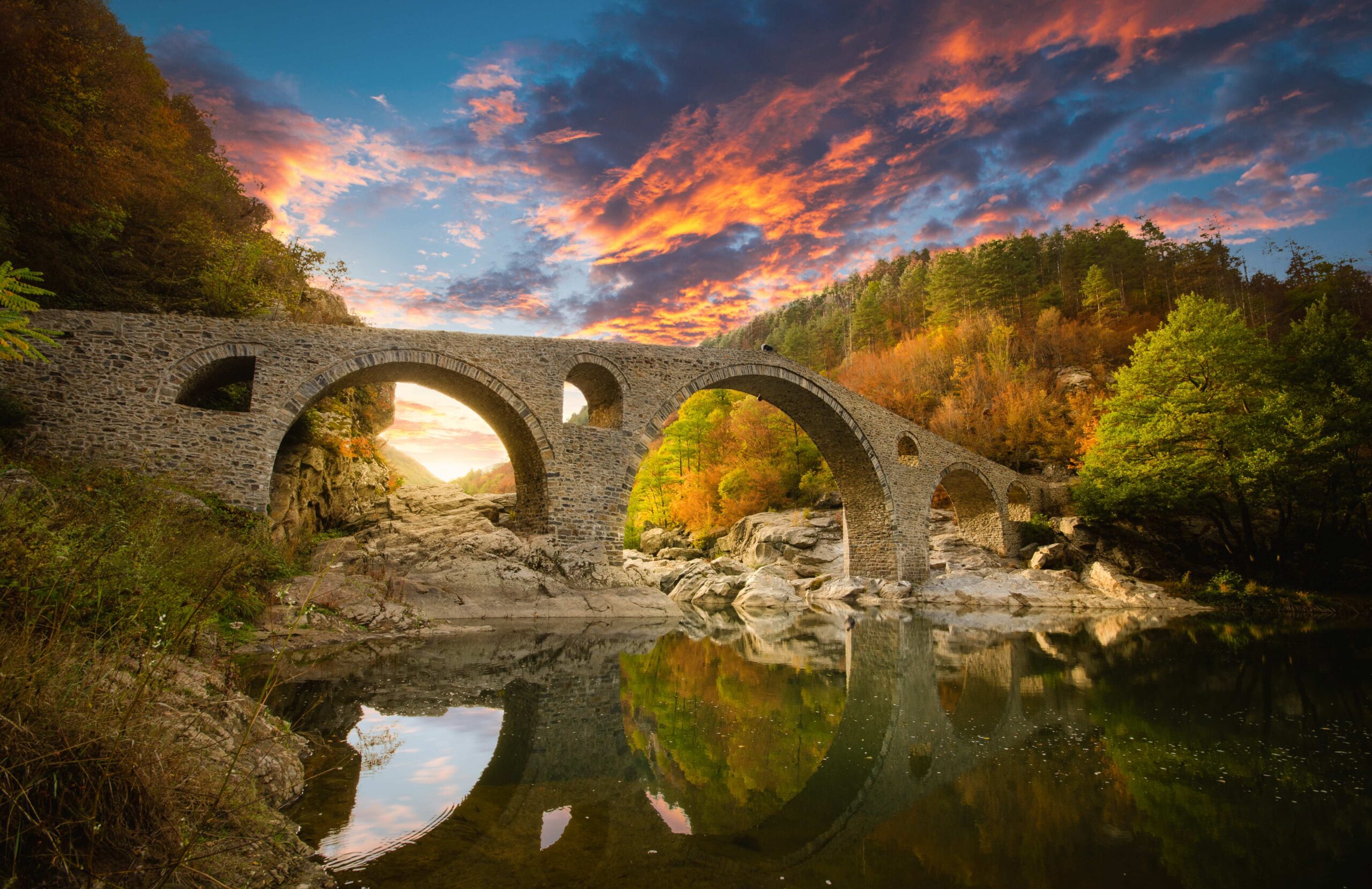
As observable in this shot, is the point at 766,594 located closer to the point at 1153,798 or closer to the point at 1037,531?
the point at 1037,531

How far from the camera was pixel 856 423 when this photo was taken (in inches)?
872

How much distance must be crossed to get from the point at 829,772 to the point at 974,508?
24436 millimetres

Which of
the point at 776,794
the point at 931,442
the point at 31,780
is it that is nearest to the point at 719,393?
the point at 931,442

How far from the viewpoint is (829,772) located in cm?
481

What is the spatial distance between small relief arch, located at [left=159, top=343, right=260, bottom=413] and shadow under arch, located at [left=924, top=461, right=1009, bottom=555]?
75.5ft

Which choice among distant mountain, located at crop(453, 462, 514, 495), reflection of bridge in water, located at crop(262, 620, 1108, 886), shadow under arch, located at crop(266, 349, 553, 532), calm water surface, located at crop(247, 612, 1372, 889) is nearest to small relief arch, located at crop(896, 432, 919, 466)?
shadow under arch, located at crop(266, 349, 553, 532)

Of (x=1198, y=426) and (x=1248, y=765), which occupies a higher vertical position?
(x=1198, y=426)

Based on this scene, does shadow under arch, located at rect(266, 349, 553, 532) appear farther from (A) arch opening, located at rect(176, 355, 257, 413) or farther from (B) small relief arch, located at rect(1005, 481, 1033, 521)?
(B) small relief arch, located at rect(1005, 481, 1033, 521)

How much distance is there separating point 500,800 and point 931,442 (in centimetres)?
2334

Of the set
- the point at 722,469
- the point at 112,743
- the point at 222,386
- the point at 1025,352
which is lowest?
the point at 112,743

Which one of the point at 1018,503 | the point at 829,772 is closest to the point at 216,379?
the point at 829,772

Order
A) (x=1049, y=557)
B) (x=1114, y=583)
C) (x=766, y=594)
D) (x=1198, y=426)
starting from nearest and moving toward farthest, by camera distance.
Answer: (x=1198, y=426), (x=766, y=594), (x=1114, y=583), (x=1049, y=557)

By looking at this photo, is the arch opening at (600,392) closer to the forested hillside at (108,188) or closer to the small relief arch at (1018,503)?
the forested hillside at (108,188)

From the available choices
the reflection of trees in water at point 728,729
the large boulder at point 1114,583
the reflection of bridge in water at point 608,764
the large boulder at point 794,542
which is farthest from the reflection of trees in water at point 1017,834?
the large boulder at point 794,542
